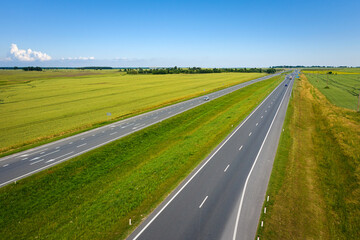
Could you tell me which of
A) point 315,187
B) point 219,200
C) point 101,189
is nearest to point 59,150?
point 101,189

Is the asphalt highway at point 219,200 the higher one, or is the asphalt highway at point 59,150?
the asphalt highway at point 219,200

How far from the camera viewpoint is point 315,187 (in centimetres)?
1744

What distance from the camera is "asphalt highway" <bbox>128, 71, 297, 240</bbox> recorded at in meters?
12.7

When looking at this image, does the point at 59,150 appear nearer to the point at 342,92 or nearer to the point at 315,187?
the point at 315,187

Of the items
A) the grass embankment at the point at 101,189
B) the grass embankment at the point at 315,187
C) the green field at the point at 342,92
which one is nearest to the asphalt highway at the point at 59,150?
the grass embankment at the point at 101,189

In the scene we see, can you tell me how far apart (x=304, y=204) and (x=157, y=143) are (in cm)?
1924

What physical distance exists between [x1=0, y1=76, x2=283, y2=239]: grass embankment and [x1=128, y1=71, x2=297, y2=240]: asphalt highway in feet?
4.20

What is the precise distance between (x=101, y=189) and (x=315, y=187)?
1923cm

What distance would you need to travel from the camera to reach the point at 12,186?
18328 millimetres

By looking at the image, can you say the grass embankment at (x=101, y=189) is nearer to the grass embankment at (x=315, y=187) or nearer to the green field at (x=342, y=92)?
the grass embankment at (x=315, y=187)

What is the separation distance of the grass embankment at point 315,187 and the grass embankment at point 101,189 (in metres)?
8.51

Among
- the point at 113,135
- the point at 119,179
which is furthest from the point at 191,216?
the point at 113,135

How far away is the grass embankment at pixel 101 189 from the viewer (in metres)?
13.4

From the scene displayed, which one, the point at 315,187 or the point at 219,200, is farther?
the point at 315,187
